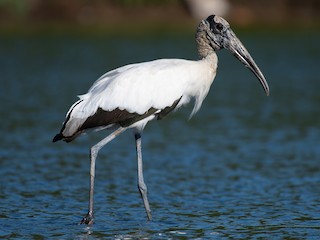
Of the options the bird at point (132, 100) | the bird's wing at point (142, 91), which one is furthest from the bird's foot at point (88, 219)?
the bird's wing at point (142, 91)

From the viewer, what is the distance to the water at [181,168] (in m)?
7.88

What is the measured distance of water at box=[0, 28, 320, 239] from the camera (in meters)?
7.88

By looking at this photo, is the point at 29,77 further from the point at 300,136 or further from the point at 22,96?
the point at 300,136

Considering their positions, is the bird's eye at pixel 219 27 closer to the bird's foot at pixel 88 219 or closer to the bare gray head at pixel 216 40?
the bare gray head at pixel 216 40

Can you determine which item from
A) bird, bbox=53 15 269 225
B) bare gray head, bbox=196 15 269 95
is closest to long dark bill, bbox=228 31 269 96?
bare gray head, bbox=196 15 269 95

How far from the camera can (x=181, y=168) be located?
10.9 metres

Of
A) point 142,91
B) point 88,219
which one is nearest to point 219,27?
point 142,91

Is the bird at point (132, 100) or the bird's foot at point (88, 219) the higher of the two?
the bird at point (132, 100)

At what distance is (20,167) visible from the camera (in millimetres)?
10859

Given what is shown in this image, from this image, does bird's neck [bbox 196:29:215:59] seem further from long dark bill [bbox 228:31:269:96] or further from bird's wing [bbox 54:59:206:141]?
bird's wing [bbox 54:59:206:141]

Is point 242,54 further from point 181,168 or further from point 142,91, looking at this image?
point 181,168

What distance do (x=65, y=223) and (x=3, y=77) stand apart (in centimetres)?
1416

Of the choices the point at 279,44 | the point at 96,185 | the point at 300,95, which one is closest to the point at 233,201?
the point at 96,185

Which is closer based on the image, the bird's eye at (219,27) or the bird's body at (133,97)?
the bird's body at (133,97)
